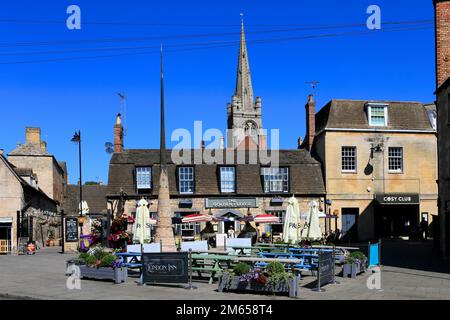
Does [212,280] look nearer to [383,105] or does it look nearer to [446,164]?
[446,164]

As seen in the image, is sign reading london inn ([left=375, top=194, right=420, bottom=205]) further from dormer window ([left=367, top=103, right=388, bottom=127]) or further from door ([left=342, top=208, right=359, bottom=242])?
dormer window ([left=367, top=103, right=388, bottom=127])

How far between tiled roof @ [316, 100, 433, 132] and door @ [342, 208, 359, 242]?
5.99m

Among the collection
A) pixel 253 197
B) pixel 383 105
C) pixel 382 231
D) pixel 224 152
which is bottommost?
pixel 382 231

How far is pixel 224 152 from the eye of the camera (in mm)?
39562

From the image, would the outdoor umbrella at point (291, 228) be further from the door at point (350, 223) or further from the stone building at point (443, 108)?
the door at point (350, 223)

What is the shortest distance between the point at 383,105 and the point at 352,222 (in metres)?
8.87

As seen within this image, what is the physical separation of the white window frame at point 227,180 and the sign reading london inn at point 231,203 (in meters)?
0.69

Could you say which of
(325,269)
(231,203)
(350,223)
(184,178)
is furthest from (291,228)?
(350,223)

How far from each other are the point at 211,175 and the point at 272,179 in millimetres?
4356

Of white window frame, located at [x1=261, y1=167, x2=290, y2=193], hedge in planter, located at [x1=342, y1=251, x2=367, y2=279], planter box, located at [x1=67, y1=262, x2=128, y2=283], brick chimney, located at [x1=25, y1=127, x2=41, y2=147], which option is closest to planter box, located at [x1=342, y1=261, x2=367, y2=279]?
hedge in planter, located at [x1=342, y1=251, x2=367, y2=279]

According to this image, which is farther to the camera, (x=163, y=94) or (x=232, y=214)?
(x=232, y=214)

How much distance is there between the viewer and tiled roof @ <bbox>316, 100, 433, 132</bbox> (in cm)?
3862
